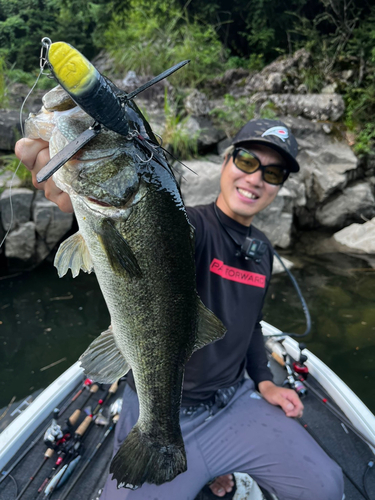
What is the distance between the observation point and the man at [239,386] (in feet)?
6.31

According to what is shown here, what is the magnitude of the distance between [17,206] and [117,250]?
6135 mm

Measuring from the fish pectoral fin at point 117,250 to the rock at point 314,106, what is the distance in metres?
9.37

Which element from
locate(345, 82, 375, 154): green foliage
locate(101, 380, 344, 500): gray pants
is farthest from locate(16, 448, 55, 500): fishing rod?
locate(345, 82, 375, 154): green foliage

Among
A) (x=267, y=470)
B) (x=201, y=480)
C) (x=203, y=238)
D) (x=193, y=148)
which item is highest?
(x=203, y=238)

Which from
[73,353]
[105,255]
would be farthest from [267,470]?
[73,353]

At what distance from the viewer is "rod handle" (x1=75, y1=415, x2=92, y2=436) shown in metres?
2.46

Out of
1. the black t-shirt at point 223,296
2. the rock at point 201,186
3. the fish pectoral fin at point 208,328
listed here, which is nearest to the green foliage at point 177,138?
the rock at point 201,186

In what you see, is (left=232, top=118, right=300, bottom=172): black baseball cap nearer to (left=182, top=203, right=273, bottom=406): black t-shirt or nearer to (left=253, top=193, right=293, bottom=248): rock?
(left=182, top=203, right=273, bottom=406): black t-shirt

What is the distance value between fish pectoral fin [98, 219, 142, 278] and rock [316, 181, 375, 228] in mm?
8444

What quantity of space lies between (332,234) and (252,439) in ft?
24.8

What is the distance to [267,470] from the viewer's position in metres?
1.96

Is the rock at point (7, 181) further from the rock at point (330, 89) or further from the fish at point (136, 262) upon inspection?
the rock at point (330, 89)

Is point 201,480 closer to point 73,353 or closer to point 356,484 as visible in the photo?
point 356,484

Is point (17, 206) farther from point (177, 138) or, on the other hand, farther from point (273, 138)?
point (273, 138)
